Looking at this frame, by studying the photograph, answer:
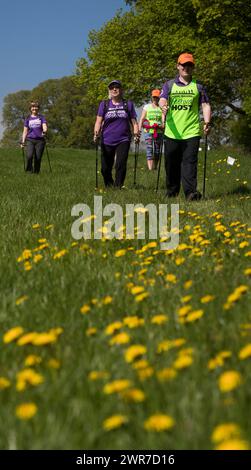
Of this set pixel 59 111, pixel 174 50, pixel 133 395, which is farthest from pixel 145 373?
pixel 59 111

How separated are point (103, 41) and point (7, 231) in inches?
1266

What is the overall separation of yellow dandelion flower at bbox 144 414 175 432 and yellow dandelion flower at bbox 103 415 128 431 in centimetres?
10

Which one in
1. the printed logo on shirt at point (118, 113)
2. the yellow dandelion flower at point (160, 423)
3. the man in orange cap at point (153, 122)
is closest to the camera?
the yellow dandelion flower at point (160, 423)

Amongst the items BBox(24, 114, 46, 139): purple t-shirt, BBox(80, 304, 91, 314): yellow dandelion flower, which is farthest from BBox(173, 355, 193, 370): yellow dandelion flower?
BBox(24, 114, 46, 139): purple t-shirt

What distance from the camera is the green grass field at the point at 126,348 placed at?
188cm

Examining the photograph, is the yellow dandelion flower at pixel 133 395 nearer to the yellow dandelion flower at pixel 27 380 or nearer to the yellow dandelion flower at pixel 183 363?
the yellow dandelion flower at pixel 183 363

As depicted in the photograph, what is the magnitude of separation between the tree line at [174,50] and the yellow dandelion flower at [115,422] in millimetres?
23422

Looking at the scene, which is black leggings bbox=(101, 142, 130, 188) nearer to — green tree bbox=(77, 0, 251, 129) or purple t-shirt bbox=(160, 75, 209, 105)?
purple t-shirt bbox=(160, 75, 209, 105)

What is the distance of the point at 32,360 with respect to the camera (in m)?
2.40

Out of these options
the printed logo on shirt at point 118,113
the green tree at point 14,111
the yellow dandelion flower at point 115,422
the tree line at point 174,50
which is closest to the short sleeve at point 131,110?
the printed logo on shirt at point 118,113

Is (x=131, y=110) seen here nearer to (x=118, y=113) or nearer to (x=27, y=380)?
(x=118, y=113)

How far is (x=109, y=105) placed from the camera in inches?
424

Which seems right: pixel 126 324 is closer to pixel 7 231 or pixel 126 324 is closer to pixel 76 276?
pixel 76 276

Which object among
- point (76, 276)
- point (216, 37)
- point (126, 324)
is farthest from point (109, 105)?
point (216, 37)
